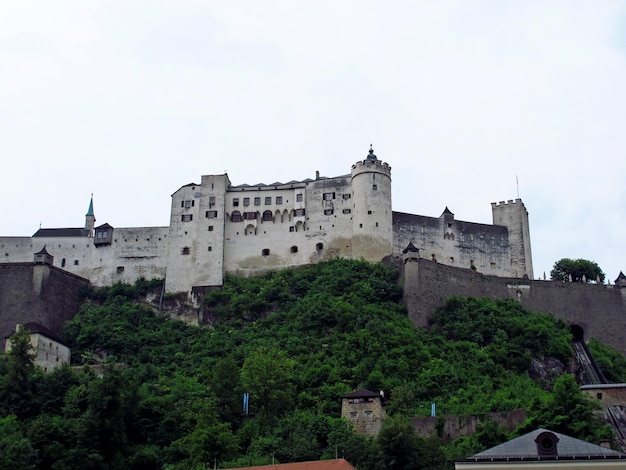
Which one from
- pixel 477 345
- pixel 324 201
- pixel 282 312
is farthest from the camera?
pixel 324 201

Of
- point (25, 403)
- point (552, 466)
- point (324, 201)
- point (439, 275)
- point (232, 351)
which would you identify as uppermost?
point (324, 201)

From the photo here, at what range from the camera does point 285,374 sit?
195 ft

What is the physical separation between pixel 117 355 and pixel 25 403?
1270 centimetres

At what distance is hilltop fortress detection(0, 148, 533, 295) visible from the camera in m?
81.8

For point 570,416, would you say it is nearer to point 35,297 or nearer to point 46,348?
point 46,348

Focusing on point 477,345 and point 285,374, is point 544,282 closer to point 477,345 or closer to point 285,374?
point 477,345

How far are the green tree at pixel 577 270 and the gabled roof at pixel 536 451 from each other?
50097 millimetres

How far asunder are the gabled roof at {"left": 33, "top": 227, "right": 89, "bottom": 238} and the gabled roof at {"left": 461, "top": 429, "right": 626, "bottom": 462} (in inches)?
1924

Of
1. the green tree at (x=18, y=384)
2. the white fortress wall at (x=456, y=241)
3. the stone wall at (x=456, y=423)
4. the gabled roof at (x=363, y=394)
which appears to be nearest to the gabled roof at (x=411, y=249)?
the white fortress wall at (x=456, y=241)

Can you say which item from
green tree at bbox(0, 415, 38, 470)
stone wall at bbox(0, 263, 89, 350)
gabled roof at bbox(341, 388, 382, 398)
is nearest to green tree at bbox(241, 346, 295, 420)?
gabled roof at bbox(341, 388, 382, 398)

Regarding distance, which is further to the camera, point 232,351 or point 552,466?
point 232,351

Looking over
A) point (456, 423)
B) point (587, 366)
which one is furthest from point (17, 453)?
point (587, 366)

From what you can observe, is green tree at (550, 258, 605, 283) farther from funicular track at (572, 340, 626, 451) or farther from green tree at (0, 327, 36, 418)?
green tree at (0, 327, 36, 418)

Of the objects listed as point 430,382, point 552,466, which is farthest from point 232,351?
point 552,466
